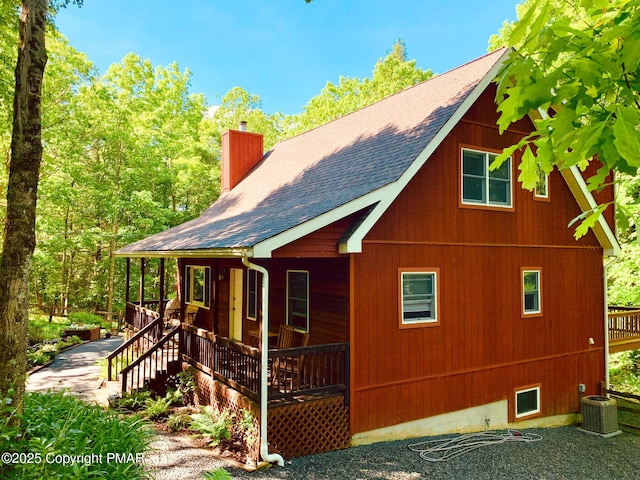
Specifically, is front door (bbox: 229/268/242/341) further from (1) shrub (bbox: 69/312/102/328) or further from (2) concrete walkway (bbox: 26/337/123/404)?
(1) shrub (bbox: 69/312/102/328)

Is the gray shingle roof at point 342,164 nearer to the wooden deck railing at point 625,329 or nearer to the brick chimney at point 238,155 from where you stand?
the brick chimney at point 238,155

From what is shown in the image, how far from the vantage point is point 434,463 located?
725 centimetres

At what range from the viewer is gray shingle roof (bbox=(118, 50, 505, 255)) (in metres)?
8.12

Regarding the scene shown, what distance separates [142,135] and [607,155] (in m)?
25.8

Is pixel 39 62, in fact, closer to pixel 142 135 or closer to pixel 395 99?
pixel 395 99

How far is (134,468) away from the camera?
15.7ft

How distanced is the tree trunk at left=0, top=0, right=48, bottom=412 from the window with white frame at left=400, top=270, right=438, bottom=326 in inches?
239

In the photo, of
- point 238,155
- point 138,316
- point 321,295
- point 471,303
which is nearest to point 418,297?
point 471,303

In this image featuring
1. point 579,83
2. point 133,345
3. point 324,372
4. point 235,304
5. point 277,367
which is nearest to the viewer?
point 579,83

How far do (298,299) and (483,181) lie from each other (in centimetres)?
492

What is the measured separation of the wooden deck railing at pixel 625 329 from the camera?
12914 mm

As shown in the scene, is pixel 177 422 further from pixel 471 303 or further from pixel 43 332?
pixel 43 332

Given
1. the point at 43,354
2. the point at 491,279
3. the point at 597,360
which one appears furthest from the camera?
the point at 43,354

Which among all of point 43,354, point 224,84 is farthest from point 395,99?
point 224,84
